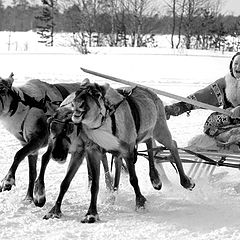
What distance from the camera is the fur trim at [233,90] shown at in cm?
597

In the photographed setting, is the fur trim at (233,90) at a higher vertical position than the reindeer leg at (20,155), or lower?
higher

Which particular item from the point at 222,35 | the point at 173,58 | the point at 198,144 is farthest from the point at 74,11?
the point at 198,144

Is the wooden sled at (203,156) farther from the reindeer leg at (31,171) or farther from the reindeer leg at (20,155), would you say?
the reindeer leg at (20,155)

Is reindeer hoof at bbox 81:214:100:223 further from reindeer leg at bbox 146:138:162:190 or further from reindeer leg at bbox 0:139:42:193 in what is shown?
reindeer leg at bbox 146:138:162:190

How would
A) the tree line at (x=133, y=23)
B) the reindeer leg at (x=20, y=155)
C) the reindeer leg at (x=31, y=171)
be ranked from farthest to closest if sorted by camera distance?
the tree line at (x=133, y=23) → the reindeer leg at (x=31, y=171) → the reindeer leg at (x=20, y=155)

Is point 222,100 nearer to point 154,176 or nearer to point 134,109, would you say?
point 154,176

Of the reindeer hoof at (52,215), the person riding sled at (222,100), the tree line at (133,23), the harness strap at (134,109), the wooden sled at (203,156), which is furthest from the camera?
the tree line at (133,23)

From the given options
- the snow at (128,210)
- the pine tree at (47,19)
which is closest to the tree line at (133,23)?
the pine tree at (47,19)

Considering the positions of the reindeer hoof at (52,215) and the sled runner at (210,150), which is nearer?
the reindeer hoof at (52,215)

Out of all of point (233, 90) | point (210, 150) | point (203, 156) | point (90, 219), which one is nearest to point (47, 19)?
point (233, 90)

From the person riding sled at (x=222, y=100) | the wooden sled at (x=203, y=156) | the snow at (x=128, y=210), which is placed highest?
the person riding sled at (x=222, y=100)

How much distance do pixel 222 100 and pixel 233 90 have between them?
1.02 ft

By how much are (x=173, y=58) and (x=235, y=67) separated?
1981 cm

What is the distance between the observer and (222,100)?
20.6 ft
